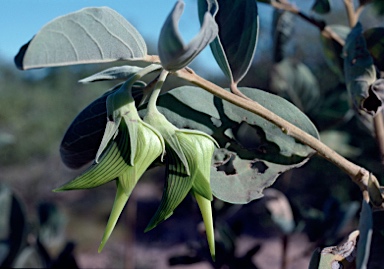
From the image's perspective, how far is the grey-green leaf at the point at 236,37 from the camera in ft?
1.71

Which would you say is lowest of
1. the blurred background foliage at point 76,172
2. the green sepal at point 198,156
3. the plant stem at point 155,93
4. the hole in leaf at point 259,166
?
the blurred background foliage at point 76,172

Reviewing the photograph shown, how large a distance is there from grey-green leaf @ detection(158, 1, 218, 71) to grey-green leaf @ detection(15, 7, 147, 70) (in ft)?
0.18

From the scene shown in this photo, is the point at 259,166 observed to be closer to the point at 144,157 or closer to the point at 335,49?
the point at 144,157

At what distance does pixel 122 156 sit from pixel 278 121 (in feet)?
0.52

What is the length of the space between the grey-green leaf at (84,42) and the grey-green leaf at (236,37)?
0.36 feet

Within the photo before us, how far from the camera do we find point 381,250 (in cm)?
66

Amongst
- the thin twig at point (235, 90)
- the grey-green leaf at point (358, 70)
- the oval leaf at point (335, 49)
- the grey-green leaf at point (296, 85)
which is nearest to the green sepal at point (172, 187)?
the thin twig at point (235, 90)

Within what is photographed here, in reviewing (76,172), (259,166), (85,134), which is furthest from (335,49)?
(76,172)

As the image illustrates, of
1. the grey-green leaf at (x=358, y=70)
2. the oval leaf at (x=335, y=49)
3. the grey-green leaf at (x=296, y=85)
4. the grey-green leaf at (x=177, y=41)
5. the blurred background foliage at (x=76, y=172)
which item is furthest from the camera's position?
the blurred background foliage at (x=76, y=172)

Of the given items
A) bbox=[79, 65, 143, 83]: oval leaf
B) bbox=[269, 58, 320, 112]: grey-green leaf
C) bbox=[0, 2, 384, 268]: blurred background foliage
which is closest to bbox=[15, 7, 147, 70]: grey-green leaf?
bbox=[79, 65, 143, 83]: oval leaf

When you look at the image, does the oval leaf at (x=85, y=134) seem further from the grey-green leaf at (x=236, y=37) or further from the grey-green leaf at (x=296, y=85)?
the grey-green leaf at (x=296, y=85)

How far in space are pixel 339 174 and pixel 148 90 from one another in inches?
229

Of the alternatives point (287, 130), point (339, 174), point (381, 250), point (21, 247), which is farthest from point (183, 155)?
point (339, 174)

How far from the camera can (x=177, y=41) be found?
34 centimetres
